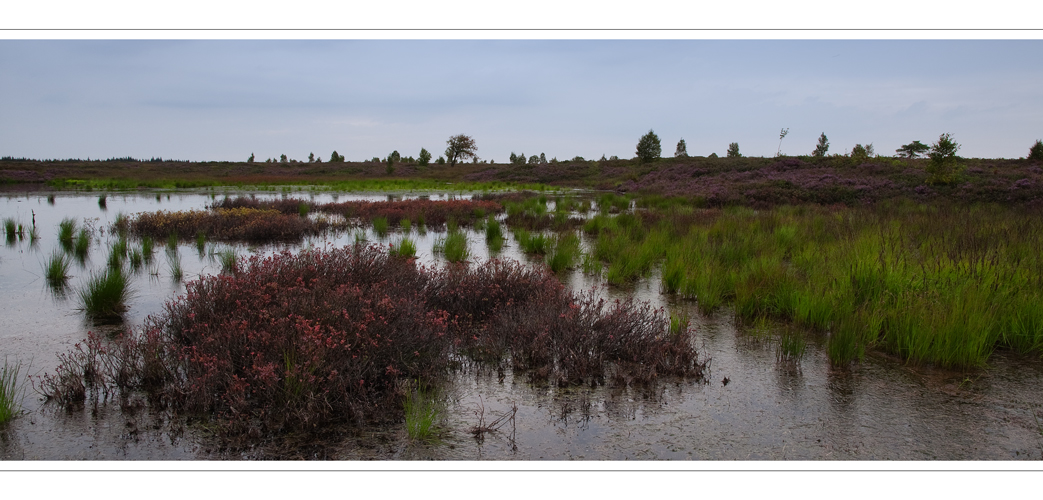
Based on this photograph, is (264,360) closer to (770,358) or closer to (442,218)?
(770,358)

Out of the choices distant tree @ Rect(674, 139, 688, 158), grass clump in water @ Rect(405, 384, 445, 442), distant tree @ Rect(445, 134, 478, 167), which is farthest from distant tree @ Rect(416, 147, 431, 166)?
grass clump in water @ Rect(405, 384, 445, 442)

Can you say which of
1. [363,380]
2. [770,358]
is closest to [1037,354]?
[770,358]

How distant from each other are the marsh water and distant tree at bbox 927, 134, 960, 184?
20.6 m

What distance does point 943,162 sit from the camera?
21.4m

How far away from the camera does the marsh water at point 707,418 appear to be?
128 inches

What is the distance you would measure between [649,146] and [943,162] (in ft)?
→ 104

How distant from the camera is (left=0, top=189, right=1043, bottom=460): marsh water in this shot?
325 centimetres

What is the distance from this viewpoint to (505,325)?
5.00 meters

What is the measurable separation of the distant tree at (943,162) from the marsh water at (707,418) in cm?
2063

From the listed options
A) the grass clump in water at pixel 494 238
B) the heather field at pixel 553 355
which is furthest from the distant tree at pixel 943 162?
the grass clump in water at pixel 494 238

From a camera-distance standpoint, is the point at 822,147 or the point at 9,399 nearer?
the point at 9,399

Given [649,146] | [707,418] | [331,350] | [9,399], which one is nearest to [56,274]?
[9,399]

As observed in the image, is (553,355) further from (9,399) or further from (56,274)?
(56,274)

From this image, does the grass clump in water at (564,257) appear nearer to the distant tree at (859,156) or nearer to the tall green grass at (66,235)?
the tall green grass at (66,235)
